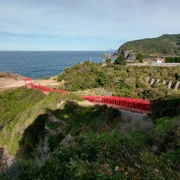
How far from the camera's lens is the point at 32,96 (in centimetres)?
2331

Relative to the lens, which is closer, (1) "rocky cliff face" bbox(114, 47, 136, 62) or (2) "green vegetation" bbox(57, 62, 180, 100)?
(2) "green vegetation" bbox(57, 62, 180, 100)

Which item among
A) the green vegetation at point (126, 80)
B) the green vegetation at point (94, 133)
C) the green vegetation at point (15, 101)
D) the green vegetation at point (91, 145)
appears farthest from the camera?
the green vegetation at point (15, 101)

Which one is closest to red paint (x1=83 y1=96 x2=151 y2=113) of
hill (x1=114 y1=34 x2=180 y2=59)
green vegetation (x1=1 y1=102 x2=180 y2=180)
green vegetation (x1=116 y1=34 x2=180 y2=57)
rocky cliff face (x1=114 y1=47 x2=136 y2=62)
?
green vegetation (x1=1 y1=102 x2=180 y2=180)

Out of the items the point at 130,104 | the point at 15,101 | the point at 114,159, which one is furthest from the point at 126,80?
the point at 114,159

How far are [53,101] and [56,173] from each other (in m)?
9.84

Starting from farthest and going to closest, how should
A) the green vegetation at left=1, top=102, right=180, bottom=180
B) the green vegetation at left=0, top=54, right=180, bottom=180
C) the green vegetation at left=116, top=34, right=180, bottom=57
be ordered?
the green vegetation at left=116, top=34, right=180, bottom=57 < the green vegetation at left=0, top=54, right=180, bottom=180 < the green vegetation at left=1, top=102, right=180, bottom=180

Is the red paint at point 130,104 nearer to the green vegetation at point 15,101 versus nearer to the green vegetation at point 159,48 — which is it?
the green vegetation at point 15,101

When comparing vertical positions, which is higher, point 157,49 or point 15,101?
point 157,49

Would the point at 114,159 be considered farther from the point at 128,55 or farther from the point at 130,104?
the point at 128,55

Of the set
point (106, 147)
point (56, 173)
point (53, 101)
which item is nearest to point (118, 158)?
point (106, 147)

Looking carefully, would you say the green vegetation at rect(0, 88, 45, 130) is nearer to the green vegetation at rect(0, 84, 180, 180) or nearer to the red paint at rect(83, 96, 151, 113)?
the green vegetation at rect(0, 84, 180, 180)

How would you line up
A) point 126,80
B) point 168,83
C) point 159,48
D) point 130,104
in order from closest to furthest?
point 130,104, point 168,83, point 126,80, point 159,48

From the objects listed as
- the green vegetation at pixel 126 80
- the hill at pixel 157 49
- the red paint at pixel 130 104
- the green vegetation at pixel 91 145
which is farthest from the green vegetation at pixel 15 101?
the hill at pixel 157 49

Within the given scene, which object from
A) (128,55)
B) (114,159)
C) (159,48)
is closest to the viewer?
(114,159)
